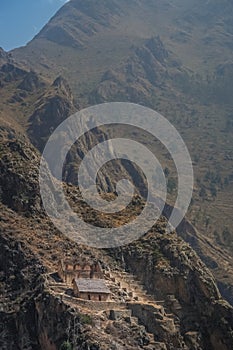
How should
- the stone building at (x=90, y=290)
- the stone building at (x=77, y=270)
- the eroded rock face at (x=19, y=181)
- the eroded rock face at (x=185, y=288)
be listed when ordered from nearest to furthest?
the stone building at (x=90, y=290) < the stone building at (x=77, y=270) < the eroded rock face at (x=185, y=288) < the eroded rock face at (x=19, y=181)

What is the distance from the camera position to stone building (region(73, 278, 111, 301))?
67.8 metres

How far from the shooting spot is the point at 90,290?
68.2m

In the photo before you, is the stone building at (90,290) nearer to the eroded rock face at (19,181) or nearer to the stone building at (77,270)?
the stone building at (77,270)

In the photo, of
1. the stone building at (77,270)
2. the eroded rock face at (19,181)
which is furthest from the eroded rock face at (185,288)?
the eroded rock face at (19,181)

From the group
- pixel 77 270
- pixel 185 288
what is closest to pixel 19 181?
pixel 77 270

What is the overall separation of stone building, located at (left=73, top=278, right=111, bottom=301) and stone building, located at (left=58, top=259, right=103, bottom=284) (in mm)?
1863

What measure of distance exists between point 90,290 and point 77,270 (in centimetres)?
483

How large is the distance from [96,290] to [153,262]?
1376 cm

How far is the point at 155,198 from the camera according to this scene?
168 meters

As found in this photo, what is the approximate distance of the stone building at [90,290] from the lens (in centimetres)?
6781

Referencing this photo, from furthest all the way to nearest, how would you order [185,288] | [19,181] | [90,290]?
1. [19,181]
2. [185,288]
3. [90,290]

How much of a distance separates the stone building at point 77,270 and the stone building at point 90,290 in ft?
6.11

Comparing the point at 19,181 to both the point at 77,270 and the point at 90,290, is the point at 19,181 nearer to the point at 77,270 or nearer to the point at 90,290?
the point at 77,270

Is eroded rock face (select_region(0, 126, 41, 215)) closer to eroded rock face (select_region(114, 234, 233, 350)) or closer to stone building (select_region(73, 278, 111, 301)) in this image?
eroded rock face (select_region(114, 234, 233, 350))
